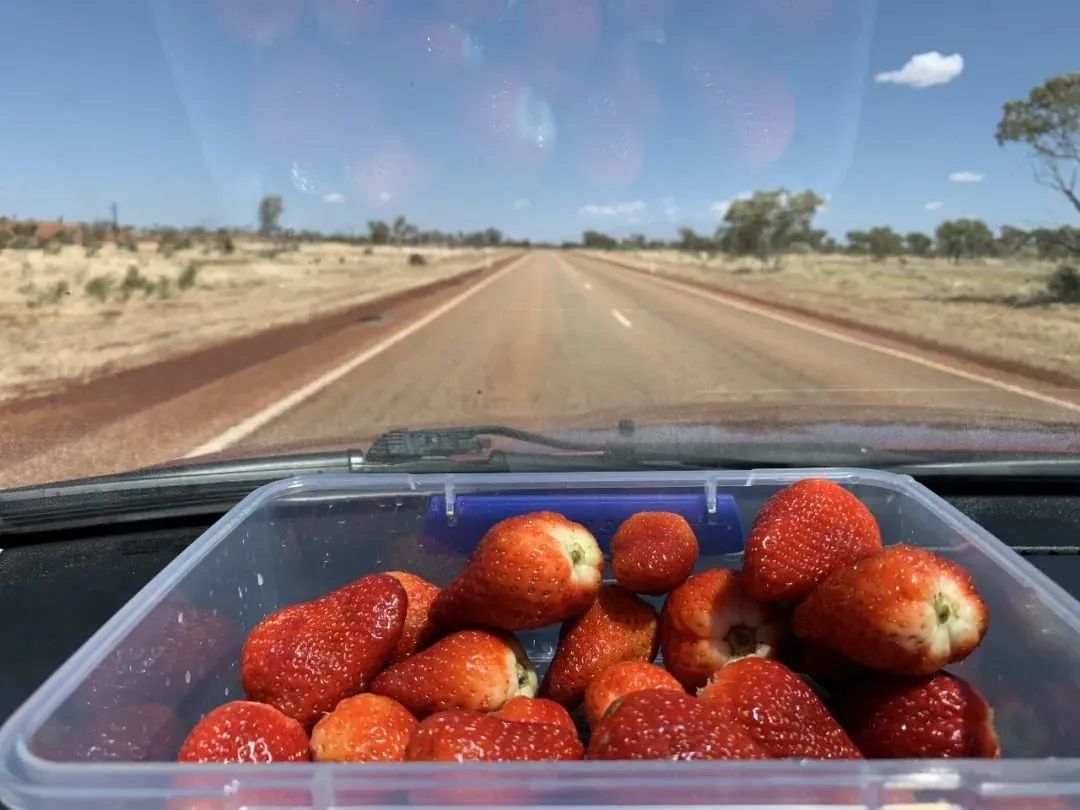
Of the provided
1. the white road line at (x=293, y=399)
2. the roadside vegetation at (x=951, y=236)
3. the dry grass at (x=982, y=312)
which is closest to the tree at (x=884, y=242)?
the roadside vegetation at (x=951, y=236)

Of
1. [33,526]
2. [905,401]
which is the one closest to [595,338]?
[905,401]

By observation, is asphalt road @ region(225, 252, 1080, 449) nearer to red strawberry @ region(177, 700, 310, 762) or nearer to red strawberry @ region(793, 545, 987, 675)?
red strawberry @ region(177, 700, 310, 762)

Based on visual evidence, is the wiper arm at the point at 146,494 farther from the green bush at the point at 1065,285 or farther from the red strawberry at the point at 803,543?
the green bush at the point at 1065,285

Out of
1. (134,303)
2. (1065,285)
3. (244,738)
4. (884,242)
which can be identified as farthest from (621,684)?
(884,242)

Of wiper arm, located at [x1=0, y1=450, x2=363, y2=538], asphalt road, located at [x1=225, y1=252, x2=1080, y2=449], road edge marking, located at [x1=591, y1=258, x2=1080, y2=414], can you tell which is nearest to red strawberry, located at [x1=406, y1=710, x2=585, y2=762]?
wiper arm, located at [x1=0, y1=450, x2=363, y2=538]

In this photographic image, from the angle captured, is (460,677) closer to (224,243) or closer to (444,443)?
(444,443)

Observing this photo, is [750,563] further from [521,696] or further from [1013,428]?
[1013,428]

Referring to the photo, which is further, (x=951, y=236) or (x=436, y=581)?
(x=951, y=236)
